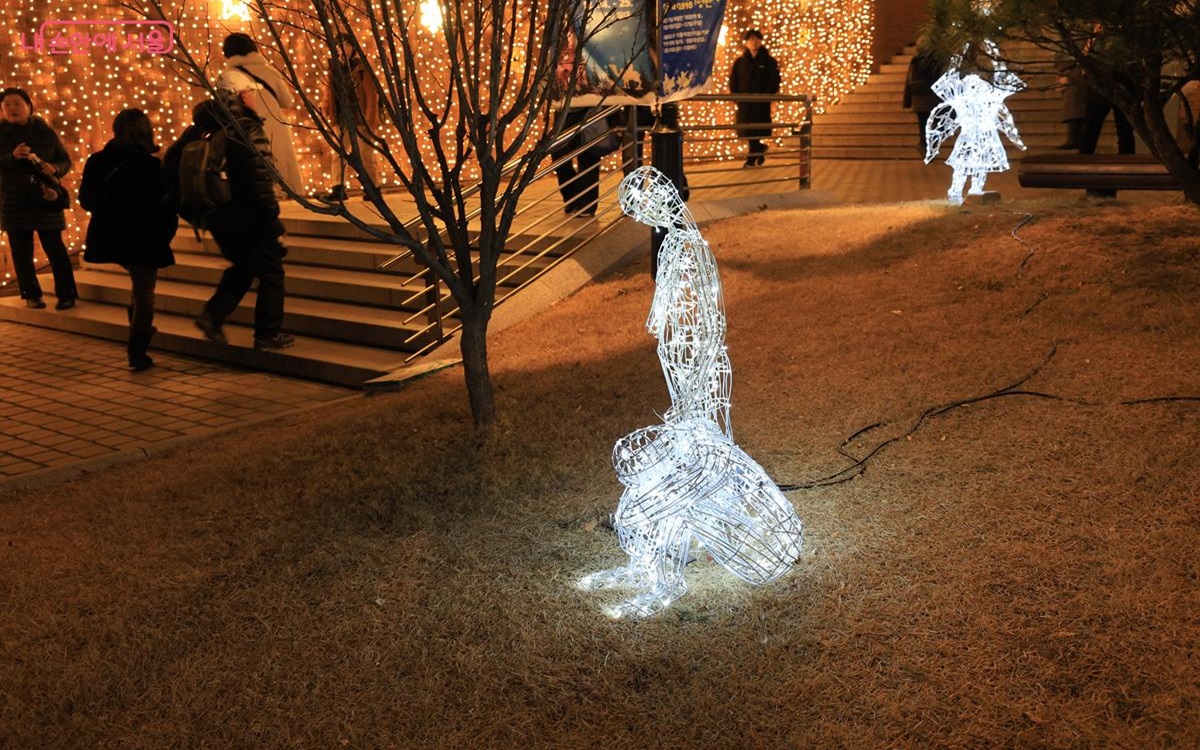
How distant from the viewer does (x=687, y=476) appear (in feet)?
11.7

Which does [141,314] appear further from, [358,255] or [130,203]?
[358,255]

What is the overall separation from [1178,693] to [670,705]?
1.49 meters

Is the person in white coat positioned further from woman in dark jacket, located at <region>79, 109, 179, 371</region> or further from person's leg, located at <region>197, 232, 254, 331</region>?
woman in dark jacket, located at <region>79, 109, 179, 371</region>

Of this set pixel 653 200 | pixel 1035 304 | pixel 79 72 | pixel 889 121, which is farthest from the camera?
pixel 889 121

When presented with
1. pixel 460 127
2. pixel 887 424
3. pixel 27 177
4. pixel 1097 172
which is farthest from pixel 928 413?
pixel 27 177

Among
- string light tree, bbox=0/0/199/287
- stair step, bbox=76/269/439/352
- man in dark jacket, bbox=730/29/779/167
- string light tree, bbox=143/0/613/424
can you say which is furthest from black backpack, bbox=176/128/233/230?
→ man in dark jacket, bbox=730/29/779/167

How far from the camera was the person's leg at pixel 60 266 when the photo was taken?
32.6ft

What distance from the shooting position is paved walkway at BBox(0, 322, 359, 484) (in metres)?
6.28

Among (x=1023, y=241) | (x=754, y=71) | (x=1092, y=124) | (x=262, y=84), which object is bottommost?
(x=1023, y=241)

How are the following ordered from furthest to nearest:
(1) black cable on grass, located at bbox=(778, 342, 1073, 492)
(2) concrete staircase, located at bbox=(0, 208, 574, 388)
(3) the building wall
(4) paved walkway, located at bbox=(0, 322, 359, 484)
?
(3) the building wall
(2) concrete staircase, located at bbox=(0, 208, 574, 388)
(4) paved walkway, located at bbox=(0, 322, 359, 484)
(1) black cable on grass, located at bbox=(778, 342, 1073, 492)

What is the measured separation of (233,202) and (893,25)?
19.4 meters

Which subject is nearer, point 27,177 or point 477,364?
point 477,364

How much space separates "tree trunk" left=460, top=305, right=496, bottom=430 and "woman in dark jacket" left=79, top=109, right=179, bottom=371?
3832 mm

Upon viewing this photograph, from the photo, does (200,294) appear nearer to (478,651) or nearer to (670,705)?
(478,651)
